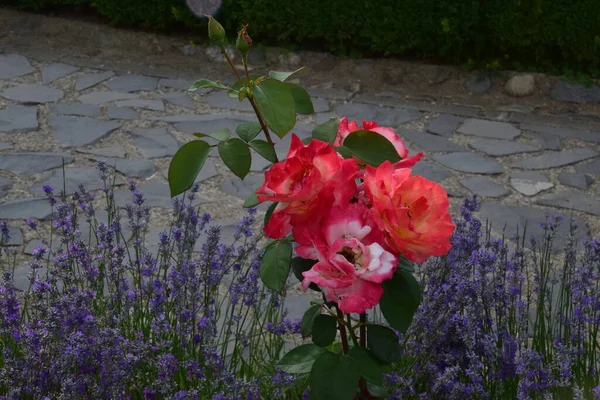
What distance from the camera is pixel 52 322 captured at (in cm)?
225

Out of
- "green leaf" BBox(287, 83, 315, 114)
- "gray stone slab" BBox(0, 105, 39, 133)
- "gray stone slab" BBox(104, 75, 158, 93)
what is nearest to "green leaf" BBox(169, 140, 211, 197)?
"green leaf" BBox(287, 83, 315, 114)

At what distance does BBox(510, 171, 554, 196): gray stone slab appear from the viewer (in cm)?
502

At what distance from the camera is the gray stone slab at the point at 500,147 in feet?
18.3

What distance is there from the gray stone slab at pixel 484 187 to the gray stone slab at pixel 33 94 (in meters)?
2.93

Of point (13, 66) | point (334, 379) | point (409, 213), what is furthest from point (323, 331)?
point (13, 66)

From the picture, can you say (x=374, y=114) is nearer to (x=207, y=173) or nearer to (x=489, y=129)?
(x=489, y=129)

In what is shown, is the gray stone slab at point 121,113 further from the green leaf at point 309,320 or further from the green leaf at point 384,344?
the green leaf at point 384,344

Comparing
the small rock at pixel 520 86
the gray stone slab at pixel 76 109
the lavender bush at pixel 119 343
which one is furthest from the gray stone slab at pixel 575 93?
the lavender bush at pixel 119 343

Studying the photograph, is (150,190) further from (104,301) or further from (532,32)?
(532,32)

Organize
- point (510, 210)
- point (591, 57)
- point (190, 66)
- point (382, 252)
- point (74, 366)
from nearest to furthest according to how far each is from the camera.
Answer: point (382, 252)
point (74, 366)
point (510, 210)
point (591, 57)
point (190, 66)

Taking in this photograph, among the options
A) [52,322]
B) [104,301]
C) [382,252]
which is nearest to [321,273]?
[382,252]

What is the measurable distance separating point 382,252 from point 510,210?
3229 millimetres

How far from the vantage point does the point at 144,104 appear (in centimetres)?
618

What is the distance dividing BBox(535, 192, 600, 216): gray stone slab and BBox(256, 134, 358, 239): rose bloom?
3280 mm
